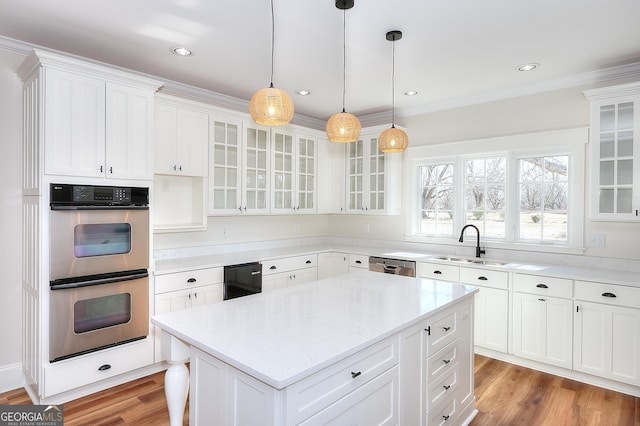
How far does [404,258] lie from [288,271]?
133cm

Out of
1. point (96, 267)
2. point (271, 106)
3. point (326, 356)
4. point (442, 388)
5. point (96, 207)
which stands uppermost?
point (271, 106)

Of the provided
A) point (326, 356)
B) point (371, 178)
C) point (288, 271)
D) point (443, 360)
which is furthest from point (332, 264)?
point (326, 356)

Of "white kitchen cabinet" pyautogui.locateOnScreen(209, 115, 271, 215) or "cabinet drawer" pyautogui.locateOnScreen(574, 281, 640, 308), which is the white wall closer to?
"white kitchen cabinet" pyautogui.locateOnScreen(209, 115, 271, 215)

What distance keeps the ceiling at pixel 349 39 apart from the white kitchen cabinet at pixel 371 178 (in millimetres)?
1037

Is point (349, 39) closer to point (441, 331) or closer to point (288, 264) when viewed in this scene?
point (441, 331)

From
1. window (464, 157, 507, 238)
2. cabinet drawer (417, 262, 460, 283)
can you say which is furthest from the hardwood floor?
window (464, 157, 507, 238)

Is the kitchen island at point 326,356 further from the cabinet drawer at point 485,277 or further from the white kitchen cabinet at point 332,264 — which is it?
the white kitchen cabinet at point 332,264

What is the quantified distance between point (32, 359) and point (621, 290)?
177 inches

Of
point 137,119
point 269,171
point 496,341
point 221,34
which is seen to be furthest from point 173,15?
point 496,341

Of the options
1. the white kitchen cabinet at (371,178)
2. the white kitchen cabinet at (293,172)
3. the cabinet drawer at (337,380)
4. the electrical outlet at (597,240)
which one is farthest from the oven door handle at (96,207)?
the electrical outlet at (597,240)

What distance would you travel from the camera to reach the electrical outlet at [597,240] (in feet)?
11.1

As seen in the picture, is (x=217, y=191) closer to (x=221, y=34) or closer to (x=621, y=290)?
(x=221, y=34)

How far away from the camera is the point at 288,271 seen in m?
4.25

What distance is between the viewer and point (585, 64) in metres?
3.19
